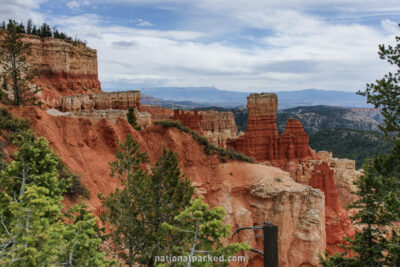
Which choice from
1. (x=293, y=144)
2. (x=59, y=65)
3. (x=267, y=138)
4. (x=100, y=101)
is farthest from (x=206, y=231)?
(x=59, y=65)

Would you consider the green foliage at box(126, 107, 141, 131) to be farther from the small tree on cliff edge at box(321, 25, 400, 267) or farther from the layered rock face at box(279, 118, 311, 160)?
the layered rock face at box(279, 118, 311, 160)

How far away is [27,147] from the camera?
30.4 feet

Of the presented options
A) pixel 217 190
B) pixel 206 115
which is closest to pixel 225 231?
pixel 217 190

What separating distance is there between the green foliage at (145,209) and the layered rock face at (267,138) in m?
32.2

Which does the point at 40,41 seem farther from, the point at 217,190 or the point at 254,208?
the point at 254,208

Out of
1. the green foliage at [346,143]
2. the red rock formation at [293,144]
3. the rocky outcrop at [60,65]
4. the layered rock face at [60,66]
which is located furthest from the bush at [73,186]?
the green foliage at [346,143]

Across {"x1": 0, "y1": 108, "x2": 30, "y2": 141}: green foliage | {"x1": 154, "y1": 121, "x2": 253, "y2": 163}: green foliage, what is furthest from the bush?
{"x1": 154, "y1": 121, "x2": 253, "y2": 163}: green foliage

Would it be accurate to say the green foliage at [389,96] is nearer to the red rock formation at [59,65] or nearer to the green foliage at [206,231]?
the green foliage at [206,231]

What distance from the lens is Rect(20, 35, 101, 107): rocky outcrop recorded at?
131 ft

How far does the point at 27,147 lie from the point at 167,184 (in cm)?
560

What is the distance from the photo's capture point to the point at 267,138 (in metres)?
44.9

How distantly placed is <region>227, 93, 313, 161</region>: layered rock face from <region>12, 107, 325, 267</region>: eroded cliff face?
19.3m

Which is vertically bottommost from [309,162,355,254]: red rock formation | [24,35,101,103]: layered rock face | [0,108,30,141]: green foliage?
[309,162,355,254]: red rock formation

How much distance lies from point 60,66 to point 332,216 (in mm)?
40250
